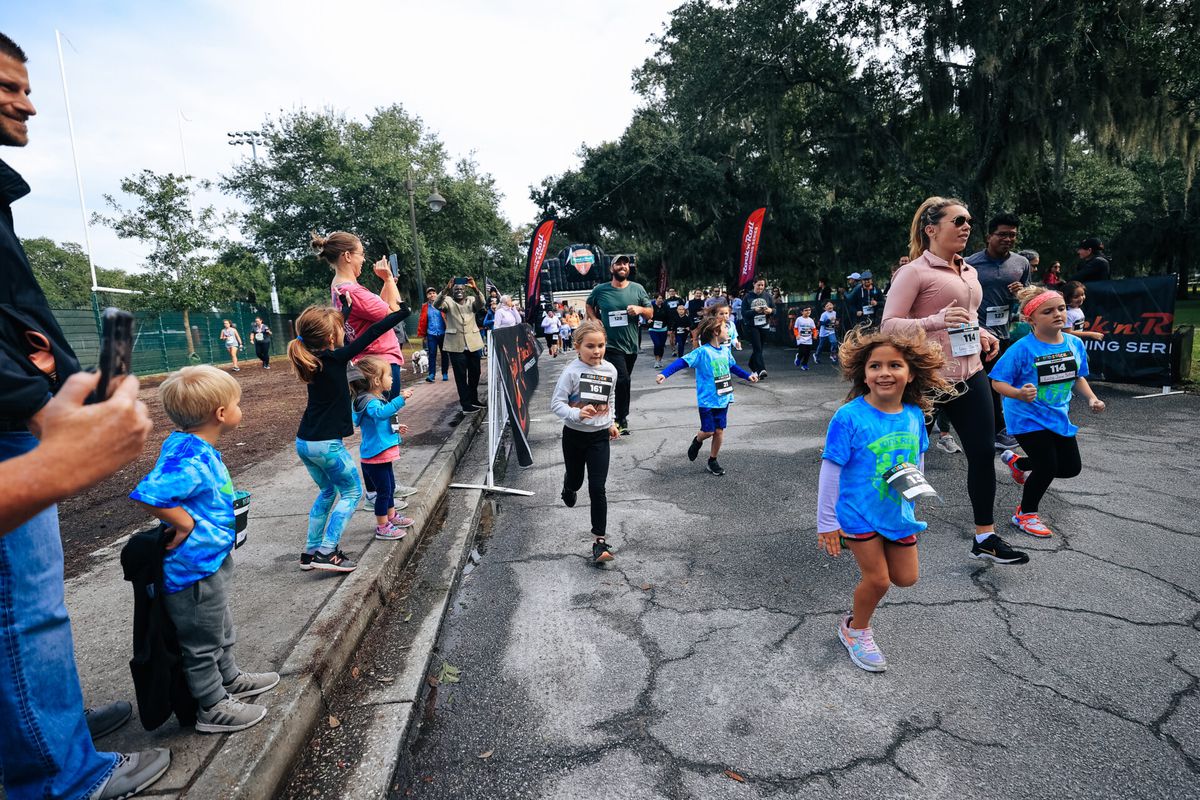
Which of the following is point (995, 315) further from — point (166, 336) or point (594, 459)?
point (166, 336)

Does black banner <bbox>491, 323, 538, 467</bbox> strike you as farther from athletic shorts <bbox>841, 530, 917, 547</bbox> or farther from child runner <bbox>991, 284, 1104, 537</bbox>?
child runner <bbox>991, 284, 1104, 537</bbox>

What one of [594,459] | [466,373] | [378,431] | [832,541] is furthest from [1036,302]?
[466,373]

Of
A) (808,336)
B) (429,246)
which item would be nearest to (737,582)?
(808,336)

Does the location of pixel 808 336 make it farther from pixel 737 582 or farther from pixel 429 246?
pixel 429 246

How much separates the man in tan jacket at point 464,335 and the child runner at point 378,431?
13.9ft

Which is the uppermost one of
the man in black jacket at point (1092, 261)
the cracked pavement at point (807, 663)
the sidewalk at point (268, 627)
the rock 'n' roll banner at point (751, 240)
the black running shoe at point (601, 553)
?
the rock 'n' roll banner at point (751, 240)

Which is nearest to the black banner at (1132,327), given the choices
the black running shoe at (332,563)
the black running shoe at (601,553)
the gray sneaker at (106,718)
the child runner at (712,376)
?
the child runner at (712,376)

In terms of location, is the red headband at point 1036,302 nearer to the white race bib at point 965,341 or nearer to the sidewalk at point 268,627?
the white race bib at point 965,341

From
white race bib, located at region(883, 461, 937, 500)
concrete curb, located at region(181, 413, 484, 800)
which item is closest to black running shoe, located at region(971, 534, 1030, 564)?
white race bib, located at region(883, 461, 937, 500)

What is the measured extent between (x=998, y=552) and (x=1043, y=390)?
1085 millimetres

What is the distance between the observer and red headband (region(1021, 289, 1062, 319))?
12.6ft

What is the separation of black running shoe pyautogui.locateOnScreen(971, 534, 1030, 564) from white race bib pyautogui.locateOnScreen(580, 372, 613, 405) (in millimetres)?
2431

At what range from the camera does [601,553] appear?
12.7ft

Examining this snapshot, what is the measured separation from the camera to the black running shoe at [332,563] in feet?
11.4
